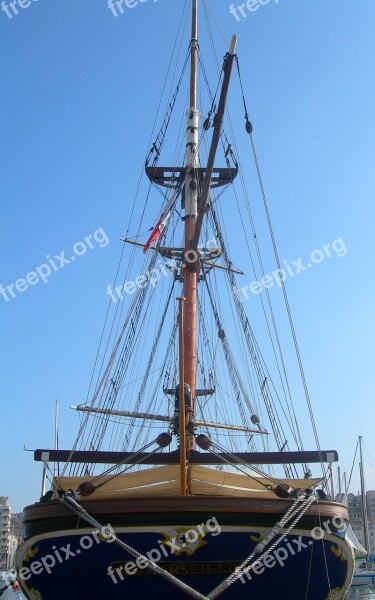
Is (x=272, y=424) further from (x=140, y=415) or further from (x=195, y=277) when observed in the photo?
(x=140, y=415)

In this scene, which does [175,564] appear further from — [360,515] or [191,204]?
[360,515]

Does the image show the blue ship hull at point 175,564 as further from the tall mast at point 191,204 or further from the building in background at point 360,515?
the building in background at point 360,515

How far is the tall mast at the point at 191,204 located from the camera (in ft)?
52.8

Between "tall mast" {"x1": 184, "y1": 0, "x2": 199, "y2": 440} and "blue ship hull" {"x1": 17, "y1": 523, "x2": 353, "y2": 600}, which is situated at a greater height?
"tall mast" {"x1": 184, "y1": 0, "x2": 199, "y2": 440}

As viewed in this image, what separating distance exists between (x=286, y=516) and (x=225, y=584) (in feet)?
4.70

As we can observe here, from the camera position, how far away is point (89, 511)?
9922 millimetres

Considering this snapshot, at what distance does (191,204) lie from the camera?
20.3 metres

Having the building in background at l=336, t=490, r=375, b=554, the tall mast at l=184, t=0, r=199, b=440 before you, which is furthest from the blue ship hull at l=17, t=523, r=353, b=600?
the building in background at l=336, t=490, r=375, b=554

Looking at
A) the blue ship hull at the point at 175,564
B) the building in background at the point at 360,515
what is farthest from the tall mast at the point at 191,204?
the building in background at the point at 360,515

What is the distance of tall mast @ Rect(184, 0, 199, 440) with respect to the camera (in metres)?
16.1

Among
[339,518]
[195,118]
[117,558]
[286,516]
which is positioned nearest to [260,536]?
[286,516]

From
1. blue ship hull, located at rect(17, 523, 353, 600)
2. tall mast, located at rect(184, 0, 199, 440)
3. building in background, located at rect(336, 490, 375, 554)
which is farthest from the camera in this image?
building in background, located at rect(336, 490, 375, 554)

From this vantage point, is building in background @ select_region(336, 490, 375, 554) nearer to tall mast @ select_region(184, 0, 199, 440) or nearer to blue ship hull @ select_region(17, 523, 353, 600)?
tall mast @ select_region(184, 0, 199, 440)

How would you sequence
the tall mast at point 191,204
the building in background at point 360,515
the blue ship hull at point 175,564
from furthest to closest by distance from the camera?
the building in background at point 360,515 < the tall mast at point 191,204 < the blue ship hull at point 175,564
